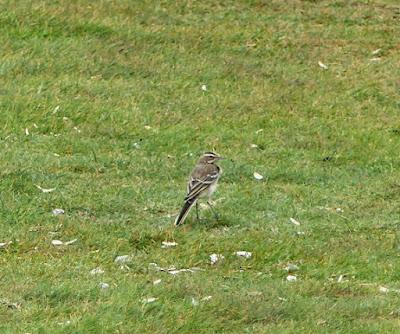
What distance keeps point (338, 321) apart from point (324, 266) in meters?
1.80

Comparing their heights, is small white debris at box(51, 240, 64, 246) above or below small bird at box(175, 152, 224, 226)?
above

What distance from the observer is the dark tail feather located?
12.9 m

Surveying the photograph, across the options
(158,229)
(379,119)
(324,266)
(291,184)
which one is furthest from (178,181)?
(379,119)

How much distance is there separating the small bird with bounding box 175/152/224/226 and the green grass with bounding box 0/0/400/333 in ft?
0.74

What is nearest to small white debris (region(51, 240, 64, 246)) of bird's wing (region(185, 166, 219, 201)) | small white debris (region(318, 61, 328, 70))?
bird's wing (region(185, 166, 219, 201))

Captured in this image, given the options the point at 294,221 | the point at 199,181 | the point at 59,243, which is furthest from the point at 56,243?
the point at 294,221

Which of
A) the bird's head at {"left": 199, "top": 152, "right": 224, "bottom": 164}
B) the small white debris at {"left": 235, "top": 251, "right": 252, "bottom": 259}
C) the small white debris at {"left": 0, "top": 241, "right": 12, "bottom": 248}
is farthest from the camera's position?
the bird's head at {"left": 199, "top": 152, "right": 224, "bottom": 164}

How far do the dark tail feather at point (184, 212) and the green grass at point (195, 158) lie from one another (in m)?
0.13

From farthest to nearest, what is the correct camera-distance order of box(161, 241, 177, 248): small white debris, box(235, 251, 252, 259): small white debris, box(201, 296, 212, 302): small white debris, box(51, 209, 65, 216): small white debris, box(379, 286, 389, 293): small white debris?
box(51, 209, 65, 216): small white debris < box(161, 241, 177, 248): small white debris < box(235, 251, 252, 259): small white debris < box(379, 286, 389, 293): small white debris < box(201, 296, 212, 302): small white debris

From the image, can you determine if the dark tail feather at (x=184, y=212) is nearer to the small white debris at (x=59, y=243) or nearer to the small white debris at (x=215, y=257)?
the small white debris at (x=215, y=257)

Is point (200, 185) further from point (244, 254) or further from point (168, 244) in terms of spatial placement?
point (244, 254)

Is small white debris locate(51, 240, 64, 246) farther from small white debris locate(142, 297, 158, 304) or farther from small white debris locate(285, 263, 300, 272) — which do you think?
small white debris locate(285, 263, 300, 272)

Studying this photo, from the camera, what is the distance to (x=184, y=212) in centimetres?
1300

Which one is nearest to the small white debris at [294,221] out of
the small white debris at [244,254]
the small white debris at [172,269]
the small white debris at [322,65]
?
the small white debris at [244,254]
